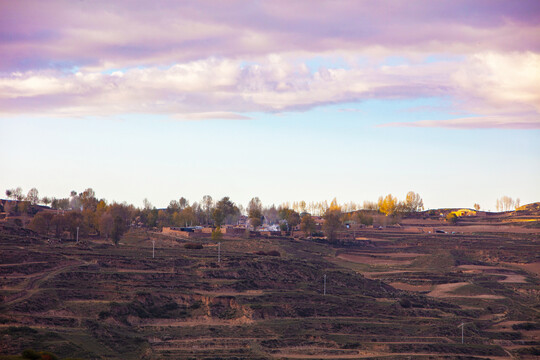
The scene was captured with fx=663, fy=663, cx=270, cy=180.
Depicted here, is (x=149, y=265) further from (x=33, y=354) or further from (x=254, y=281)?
(x=33, y=354)

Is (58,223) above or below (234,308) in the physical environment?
above

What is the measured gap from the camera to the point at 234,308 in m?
72.6

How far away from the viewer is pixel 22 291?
67000 mm

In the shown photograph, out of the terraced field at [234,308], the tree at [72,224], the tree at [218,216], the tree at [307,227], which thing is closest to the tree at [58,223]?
the tree at [72,224]

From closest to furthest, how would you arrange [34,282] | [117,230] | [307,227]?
[34,282], [117,230], [307,227]

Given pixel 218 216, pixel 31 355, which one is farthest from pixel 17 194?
pixel 31 355

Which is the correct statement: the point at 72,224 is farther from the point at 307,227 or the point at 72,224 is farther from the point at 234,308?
the point at 234,308

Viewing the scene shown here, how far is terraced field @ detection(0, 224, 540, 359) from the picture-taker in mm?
60531

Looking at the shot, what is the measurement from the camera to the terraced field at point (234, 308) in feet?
199

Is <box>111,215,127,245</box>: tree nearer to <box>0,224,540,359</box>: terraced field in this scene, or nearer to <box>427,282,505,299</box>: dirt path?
<box>0,224,540,359</box>: terraced field

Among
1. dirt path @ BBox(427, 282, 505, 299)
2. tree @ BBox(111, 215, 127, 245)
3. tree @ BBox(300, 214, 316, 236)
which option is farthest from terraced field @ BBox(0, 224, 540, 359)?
tree @ BBox(300, 214, 316, 236)

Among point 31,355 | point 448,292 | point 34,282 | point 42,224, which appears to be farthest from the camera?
point 42,224

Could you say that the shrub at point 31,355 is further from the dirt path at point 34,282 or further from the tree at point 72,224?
the tree at point 72,224

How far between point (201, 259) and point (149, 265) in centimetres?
832
